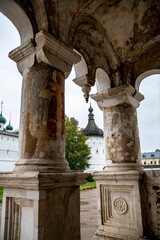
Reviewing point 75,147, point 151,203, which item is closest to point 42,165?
point 151,203

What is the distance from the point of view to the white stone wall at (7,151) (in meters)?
26.5

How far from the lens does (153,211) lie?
3.67 meters

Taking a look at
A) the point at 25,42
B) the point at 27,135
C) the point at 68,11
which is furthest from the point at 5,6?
the point at 27,135

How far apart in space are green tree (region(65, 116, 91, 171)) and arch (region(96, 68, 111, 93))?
793 inches

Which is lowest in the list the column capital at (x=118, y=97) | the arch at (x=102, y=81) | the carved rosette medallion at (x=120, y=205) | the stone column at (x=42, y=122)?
the carved rosette medallion at (x=120, y=205)

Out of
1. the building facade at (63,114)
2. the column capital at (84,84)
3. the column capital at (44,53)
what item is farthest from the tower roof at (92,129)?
the column capital at (44,53)

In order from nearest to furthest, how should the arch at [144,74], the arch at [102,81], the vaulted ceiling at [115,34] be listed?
the vaulted ceiling at [115,34], the arch at [102,81], the arch at [144,74]

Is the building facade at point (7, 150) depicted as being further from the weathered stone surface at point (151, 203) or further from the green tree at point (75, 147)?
the weathered stone surface at point (151, 203)

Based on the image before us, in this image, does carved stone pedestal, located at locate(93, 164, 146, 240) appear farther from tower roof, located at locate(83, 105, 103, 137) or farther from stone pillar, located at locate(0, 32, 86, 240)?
tower roof, located at locate(83, 105, 103, 137)

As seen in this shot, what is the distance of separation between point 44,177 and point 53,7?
8.20ft

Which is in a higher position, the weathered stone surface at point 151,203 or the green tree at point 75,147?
the green tree at point 75,147

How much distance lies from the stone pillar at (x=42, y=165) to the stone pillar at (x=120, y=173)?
1569 mm

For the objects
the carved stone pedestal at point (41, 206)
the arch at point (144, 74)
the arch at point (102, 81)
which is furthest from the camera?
the arch at point (144, 74)

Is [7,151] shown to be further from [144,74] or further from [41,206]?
[41,206]
